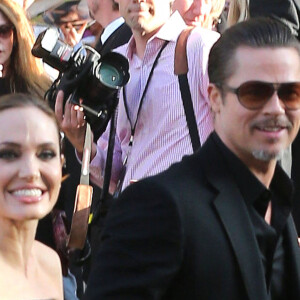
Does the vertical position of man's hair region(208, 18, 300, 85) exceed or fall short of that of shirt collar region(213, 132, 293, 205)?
it exceeds it

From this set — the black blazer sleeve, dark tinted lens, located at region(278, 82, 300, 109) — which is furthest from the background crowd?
dark tinted lens, located at region(278, 82, 300, 109)

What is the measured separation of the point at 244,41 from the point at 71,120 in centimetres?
Answer: 176

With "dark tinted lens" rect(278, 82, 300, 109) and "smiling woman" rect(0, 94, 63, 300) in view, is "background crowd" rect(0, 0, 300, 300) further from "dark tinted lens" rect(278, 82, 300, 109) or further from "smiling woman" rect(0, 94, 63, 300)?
"dark tinted lens" rect(278, 82, 300, 109)

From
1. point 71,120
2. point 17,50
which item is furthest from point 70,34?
point 71,120

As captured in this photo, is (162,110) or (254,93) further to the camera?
(162,110)

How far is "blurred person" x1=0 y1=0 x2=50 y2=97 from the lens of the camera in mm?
5434

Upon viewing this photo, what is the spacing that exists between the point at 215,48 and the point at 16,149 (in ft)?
2.15

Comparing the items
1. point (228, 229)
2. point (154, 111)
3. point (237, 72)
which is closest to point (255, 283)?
point (228, 229)

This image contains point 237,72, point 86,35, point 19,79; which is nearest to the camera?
point 237,72

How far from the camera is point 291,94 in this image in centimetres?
307

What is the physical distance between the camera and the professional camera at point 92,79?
4707 mm

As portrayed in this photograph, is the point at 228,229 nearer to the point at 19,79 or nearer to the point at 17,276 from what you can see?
the point at 17,276

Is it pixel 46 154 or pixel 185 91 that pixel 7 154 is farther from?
pixel 185 91

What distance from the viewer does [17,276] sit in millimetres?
A: 3139
